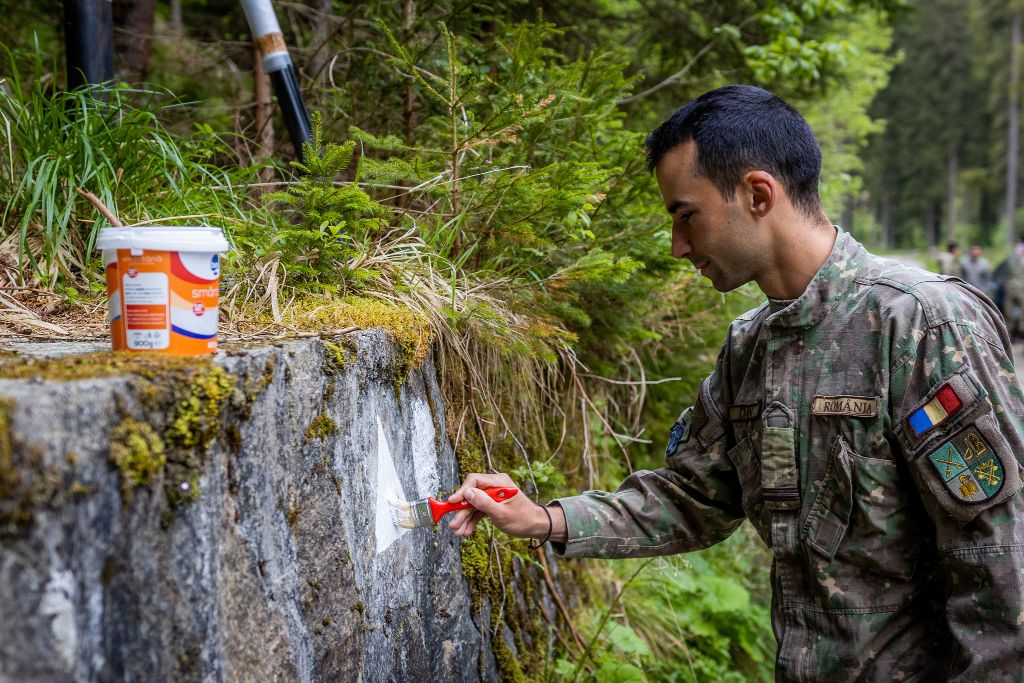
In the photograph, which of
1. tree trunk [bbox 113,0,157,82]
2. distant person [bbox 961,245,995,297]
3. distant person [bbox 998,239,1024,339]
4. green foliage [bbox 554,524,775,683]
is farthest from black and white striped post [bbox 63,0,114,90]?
distant person [bbox 961,245,995,297]

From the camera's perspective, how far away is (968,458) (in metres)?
1.83

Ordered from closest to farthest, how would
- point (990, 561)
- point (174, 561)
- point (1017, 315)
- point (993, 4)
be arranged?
1. point (174, 561)
2. point (990, 561)
3. point (1017, 315)
4. point (993, 4)

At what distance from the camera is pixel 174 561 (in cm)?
133

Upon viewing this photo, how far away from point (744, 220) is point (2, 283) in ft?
7.48

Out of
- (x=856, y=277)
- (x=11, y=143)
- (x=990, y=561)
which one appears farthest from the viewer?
(x=11, y=143)

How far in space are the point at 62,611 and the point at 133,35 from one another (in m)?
4.64

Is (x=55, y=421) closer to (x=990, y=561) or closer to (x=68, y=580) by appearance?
(x=68, y=580)

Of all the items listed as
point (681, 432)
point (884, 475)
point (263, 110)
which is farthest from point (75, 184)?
point (884, 475)

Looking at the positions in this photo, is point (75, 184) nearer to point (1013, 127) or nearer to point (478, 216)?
point (478, 216)

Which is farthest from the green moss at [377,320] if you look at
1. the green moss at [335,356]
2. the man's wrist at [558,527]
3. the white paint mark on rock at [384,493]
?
the man's wrist at [558,527]

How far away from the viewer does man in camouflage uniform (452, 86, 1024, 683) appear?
6.01 ft

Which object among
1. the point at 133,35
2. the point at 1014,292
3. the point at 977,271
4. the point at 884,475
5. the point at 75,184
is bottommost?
the point at 884,475

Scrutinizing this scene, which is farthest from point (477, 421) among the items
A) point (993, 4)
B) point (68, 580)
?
point (993, 4)

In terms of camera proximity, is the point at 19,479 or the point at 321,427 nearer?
the point at 19,479
